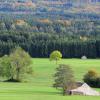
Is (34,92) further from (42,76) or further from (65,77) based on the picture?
(42,76)

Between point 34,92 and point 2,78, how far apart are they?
815 inches

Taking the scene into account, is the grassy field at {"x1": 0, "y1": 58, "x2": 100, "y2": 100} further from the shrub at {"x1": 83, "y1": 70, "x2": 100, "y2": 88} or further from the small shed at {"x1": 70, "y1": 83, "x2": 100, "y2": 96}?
the shrub at {"x1": 83, "y1": 70, "x2": 100, "y2": 88}

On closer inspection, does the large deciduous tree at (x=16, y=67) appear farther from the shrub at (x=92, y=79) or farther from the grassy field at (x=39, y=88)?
the shrub at (x=92, y=79)

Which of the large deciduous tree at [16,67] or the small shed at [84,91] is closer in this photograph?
the small shed at [84,91]

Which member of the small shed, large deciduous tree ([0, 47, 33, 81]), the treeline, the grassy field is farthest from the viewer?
the treeline

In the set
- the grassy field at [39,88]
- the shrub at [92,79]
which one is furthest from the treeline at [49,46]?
the shrub at [92,79]

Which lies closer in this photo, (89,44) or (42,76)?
(42,76)

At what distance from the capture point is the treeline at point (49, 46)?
11659 cm

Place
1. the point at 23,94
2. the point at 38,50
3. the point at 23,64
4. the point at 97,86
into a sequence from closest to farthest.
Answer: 1. the point at 23,94
2. the point at 97,86
3. the point at 23,64
4. the point at 38,50

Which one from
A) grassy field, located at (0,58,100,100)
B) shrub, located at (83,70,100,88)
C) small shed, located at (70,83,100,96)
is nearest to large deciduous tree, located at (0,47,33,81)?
grassy field, located at (0,58,100,100)

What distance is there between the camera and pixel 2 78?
7981 cm

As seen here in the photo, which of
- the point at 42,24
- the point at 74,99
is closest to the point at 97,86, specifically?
the point at 74,99

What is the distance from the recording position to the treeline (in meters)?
117

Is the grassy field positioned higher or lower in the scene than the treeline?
higher
